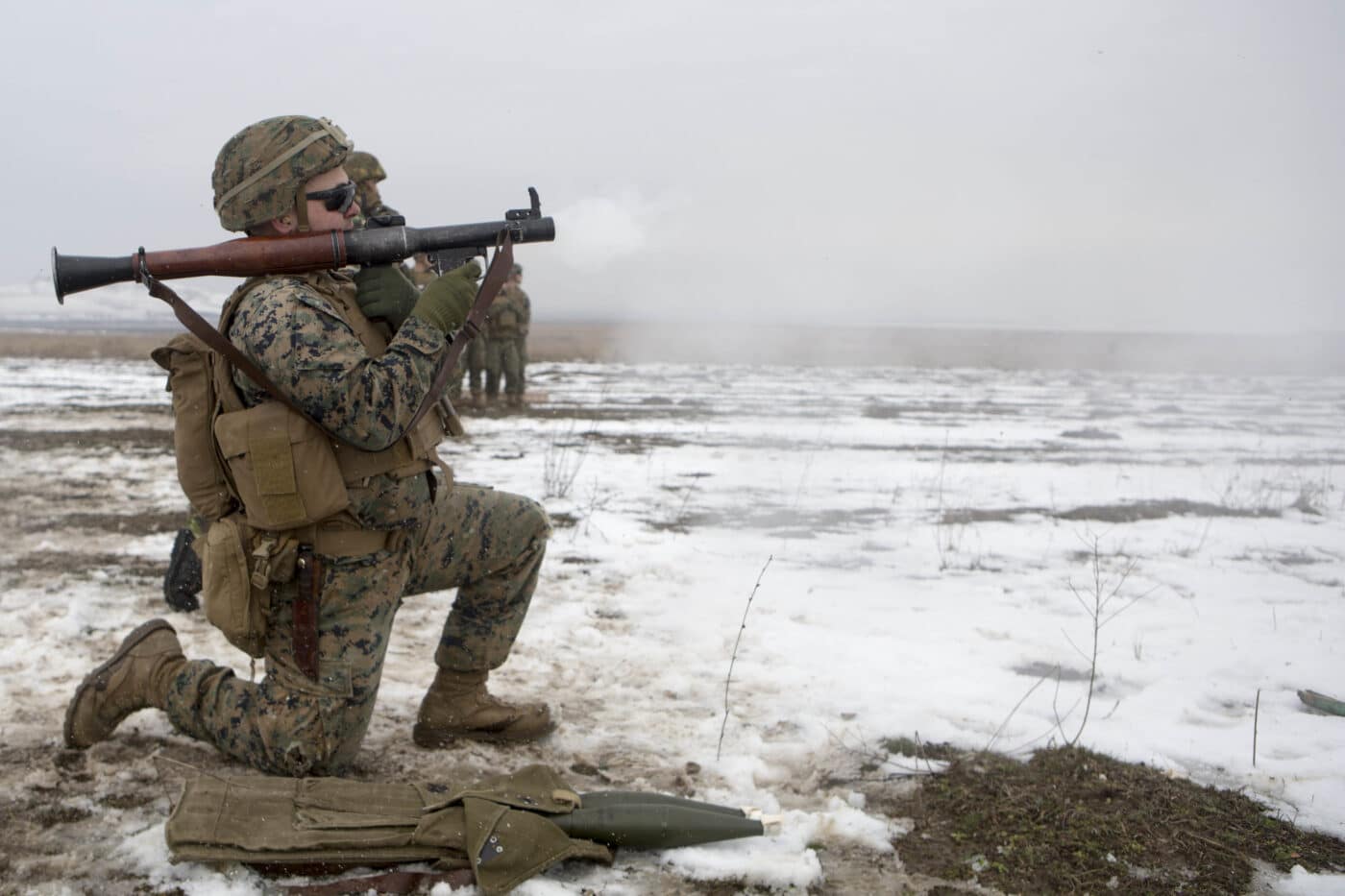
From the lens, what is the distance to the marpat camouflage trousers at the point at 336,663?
2.77 metres

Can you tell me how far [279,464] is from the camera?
2641mm

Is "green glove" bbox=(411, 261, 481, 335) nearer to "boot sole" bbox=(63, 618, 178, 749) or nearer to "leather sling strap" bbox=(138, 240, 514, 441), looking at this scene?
"leather sling strap" bbox=(138, 240, 514, 441)

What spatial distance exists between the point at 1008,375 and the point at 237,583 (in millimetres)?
21916

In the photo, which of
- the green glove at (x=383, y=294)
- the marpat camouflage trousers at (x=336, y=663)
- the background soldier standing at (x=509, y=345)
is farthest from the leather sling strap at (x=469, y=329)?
the background soldier standing at (x=509, y=345)

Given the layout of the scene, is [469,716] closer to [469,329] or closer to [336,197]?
[469,329]

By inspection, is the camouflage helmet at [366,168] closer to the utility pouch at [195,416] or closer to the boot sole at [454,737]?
the utility pouch at [195,416]

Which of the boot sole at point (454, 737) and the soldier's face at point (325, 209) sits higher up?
the soldier's face at point (325, 209)

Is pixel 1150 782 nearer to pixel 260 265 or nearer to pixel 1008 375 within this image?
pixel 260 265

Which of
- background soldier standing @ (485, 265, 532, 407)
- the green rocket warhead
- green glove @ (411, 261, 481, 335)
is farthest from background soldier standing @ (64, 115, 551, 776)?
background soldier standing @ (485, 265, 532, 407)

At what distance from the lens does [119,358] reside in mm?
23953

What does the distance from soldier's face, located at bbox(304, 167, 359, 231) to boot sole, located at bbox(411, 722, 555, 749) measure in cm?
155

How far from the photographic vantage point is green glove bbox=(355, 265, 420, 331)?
2.92 meters

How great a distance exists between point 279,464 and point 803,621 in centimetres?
240

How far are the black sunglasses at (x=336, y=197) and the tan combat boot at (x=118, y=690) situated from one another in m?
1.39
